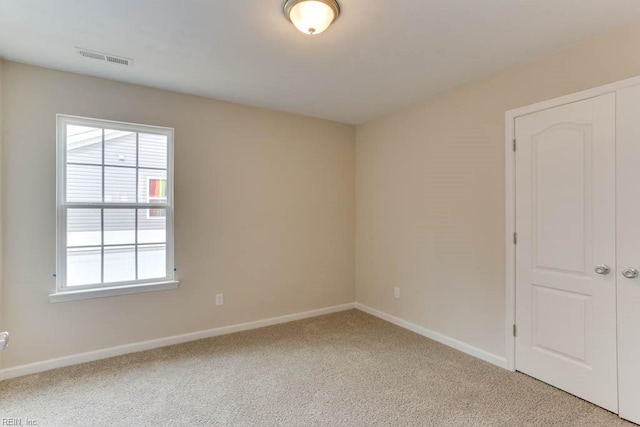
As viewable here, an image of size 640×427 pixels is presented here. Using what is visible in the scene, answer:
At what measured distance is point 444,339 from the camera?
319 centimetres

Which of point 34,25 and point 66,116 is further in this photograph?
point 66,116

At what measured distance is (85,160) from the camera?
280 centimetres

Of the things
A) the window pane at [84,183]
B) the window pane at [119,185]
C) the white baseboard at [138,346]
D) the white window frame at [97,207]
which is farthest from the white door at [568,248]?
the window pane at [84,183]

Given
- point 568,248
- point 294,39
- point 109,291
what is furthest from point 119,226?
point 568,248

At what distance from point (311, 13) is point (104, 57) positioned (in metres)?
1.73

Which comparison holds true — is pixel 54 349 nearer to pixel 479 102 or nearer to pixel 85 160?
pixel 85 160

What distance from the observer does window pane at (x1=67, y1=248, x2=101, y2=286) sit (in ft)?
9.00

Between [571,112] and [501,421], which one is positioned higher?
[571,112]

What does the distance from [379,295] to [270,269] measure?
1383 mm

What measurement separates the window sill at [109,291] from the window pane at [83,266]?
0.29 ft

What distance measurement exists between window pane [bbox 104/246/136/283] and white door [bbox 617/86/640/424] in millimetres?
3775

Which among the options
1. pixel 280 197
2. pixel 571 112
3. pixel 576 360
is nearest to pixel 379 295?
pixel 280 197

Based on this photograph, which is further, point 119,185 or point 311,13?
point 119,185

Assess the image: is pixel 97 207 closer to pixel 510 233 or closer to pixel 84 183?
pixel 84 183
